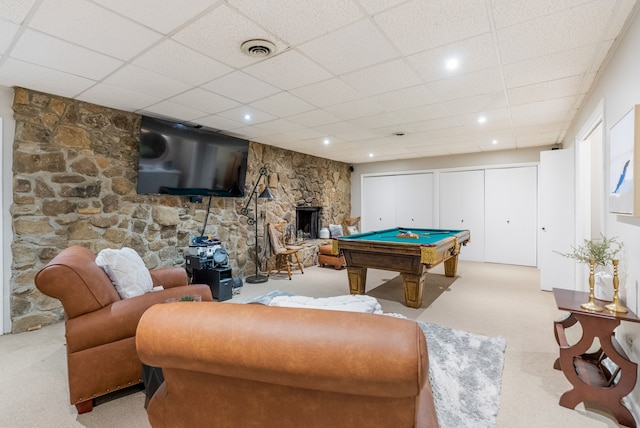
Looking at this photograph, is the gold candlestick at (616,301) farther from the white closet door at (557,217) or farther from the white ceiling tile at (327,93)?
the white closet door at (557,217)

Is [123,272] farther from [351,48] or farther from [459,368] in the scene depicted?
[459,368]

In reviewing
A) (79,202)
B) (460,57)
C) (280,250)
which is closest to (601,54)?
(460,57)

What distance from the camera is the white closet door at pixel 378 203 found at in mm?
7508

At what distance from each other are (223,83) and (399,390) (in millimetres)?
2854

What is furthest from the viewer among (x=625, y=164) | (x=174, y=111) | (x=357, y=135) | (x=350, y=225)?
(x=350, y=225)

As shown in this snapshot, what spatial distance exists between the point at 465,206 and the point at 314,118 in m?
4.36

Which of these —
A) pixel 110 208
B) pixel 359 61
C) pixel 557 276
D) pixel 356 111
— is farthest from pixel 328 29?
pixel 557 276

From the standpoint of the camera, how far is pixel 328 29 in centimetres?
195

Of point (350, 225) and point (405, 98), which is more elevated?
point (405, 98)

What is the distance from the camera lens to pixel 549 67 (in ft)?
8.15

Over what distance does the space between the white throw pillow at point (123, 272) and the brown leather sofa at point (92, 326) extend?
0.11 metres

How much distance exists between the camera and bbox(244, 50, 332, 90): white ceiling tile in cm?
235

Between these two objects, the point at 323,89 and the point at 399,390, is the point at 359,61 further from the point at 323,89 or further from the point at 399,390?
the point at 399,390

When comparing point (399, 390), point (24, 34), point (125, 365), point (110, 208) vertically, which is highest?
point (24, 34)
